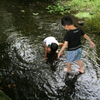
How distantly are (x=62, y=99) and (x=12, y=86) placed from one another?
137 cm

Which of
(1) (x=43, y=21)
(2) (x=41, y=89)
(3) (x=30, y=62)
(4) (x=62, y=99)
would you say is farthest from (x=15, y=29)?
(4) (x=62, y=99)

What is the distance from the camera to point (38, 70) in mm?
3914

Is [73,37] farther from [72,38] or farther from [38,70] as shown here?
[38,70]

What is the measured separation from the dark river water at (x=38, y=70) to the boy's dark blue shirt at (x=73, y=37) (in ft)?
3.32

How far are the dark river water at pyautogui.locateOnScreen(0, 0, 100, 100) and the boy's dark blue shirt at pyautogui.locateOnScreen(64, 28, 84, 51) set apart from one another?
39.8 inches

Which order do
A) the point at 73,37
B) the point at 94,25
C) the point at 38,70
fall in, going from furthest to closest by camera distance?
the point at 94,25
the point at 38,70
the point at 73,37

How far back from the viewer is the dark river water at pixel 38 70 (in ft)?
10.4

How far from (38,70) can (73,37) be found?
5.20 feet

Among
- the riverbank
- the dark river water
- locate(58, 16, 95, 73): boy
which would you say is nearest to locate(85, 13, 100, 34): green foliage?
the riverbank

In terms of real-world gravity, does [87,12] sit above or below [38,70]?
below

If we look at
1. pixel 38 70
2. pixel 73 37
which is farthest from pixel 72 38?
pixel 38 70

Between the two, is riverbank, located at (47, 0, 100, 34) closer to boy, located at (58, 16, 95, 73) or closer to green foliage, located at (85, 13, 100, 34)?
green foliage, located at (85, 13, 100, 34)

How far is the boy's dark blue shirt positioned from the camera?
2966 millimetres

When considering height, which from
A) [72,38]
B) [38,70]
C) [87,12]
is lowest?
[87,12]
